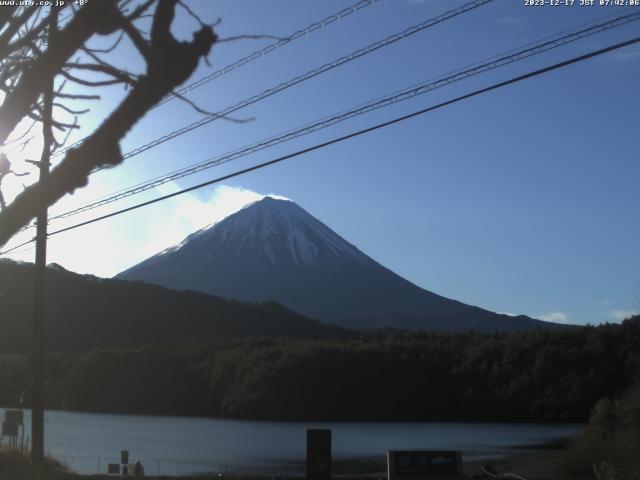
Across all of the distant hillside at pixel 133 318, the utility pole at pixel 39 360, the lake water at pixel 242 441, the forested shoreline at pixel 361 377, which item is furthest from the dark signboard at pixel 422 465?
the distant hillside at pixel 133 318

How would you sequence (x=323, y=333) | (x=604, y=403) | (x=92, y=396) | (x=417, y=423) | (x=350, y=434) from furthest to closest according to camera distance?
(x=323, y=333) → (x=92, y=396) → (x=417, y=423) → (x=350, y=434) → (x=604, y=403)

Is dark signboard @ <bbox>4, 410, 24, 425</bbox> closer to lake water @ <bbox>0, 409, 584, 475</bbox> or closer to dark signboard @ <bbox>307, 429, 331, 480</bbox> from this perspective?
lake water @ <bbox>0, 409, 584, 475</bbox>

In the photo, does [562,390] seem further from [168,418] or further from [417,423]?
[168,418]

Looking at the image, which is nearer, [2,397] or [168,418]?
[2,397]

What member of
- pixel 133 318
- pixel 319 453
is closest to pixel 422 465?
pixel 319 453

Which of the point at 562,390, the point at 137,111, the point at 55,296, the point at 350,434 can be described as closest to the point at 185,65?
the point at 137,111

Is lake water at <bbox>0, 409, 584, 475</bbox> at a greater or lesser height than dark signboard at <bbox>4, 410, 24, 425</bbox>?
lesser

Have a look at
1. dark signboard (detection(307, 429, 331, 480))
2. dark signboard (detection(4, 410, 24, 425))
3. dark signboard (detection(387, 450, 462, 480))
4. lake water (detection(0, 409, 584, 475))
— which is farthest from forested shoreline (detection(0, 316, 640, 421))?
dark signboard (detection(387, 450, 462, 480))

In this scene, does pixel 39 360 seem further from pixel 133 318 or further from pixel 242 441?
pixel 133 318
